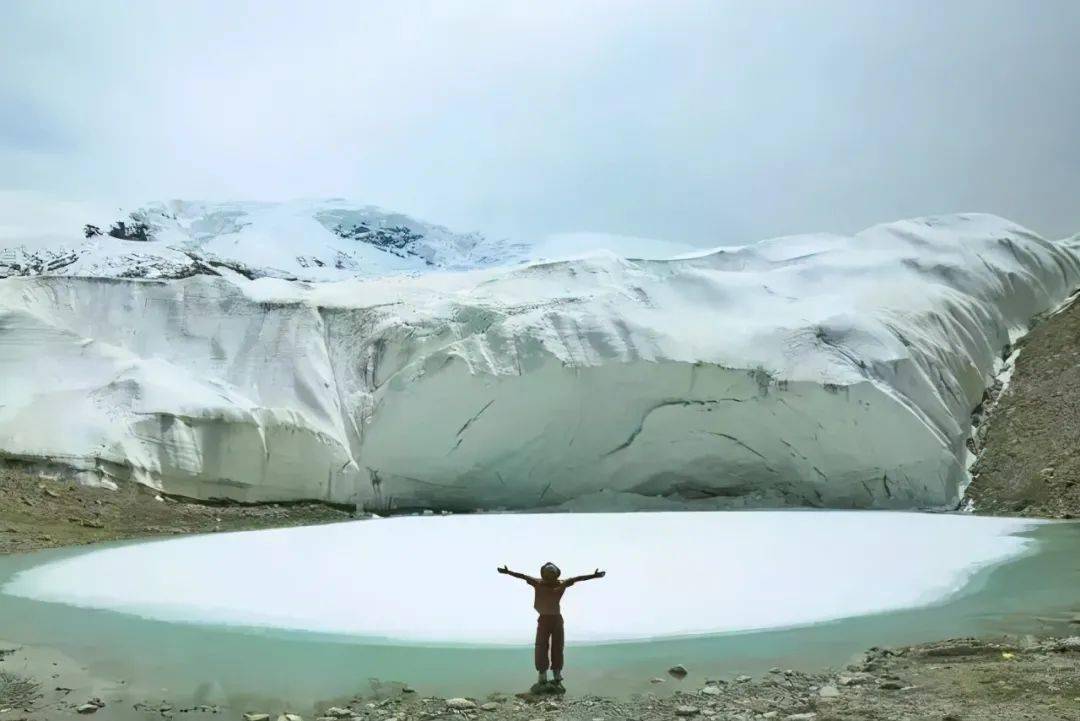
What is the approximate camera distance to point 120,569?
9445 mm

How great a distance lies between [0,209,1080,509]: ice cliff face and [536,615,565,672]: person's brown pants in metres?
12.8

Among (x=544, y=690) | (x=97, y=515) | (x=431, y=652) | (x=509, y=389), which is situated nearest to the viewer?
(x=544, y=690)

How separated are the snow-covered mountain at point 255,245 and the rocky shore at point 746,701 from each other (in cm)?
1876

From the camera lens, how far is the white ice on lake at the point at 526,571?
6688 mm

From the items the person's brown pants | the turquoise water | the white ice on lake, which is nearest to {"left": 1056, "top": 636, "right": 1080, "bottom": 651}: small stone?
the turquoise water

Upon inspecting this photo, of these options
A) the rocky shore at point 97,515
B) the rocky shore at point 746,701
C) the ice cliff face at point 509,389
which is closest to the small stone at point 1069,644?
the rocky shore at point 746,701

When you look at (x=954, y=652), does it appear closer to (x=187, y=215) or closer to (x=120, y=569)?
(x=120, y=569)

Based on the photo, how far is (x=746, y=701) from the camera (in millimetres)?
4430

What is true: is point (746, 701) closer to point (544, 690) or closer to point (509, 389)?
point (544, 690)

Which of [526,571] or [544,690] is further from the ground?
[526,571]

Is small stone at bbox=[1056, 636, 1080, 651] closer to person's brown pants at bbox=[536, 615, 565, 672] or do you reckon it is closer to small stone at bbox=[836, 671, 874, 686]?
small stone at bbox=[836, 671, 874, 686]

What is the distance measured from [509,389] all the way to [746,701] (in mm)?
13989

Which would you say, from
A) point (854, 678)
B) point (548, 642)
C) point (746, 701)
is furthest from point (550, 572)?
point (854, 678)

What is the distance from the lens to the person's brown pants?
4.91 metres
